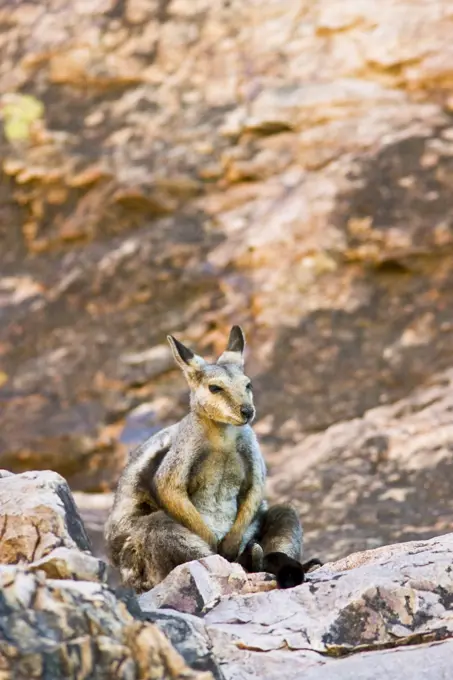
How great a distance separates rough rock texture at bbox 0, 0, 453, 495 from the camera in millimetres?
13906

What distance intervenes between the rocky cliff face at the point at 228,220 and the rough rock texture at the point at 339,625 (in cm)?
625

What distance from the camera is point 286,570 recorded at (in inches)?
245

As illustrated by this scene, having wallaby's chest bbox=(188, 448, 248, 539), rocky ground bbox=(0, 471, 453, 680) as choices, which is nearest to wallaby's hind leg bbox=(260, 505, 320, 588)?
rocky ground bbox=(0, 471, 453, 680)

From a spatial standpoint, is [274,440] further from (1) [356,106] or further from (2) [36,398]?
(1) [356,106]

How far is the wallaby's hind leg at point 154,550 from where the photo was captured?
7.01 metres

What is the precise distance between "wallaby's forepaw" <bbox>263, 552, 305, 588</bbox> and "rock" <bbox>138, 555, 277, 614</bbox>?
3.2 inches

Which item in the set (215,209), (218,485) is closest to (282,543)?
(218,485)

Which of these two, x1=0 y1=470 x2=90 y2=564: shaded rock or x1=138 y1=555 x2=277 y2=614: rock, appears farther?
x1=138 y1=555 x2=277 y2=614: rock

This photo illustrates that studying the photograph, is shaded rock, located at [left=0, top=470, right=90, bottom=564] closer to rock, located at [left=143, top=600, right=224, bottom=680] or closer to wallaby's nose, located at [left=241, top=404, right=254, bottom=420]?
rock, located at [left=143, top=600, right=224, bottom=680]

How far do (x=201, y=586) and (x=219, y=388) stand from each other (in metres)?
1.79

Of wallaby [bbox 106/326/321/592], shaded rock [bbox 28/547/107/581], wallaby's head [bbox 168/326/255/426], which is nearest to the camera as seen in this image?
shaded rock [bbox 28/547/107/581]

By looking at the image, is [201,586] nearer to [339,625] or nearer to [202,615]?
[202,615]

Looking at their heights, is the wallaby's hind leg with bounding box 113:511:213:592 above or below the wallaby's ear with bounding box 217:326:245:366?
below

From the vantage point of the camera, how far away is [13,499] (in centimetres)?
570
